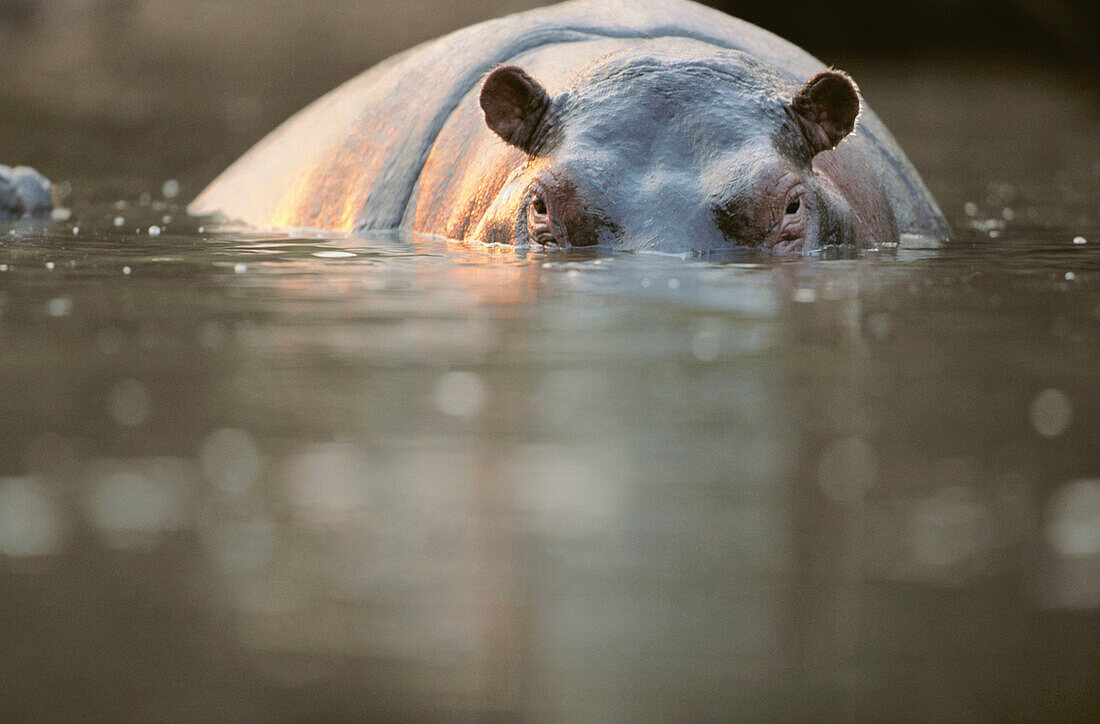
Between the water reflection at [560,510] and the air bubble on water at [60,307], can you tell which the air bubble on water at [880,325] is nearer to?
the water reflection at [560,510]

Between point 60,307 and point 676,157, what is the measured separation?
7.57 ft

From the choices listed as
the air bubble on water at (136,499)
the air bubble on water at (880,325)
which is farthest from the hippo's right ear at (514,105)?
the air bubble on water at (136,499)

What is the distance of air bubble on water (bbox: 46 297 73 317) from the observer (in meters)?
3.16

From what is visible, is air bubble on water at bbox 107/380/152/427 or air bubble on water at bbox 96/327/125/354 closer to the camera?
air bubble on water at bbox 107/380/152/427

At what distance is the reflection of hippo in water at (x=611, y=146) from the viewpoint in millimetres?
4723

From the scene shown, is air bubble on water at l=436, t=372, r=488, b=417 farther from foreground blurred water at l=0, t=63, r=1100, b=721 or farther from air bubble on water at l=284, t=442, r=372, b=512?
air bubble on water at l=284, t=442, r=372, b=512

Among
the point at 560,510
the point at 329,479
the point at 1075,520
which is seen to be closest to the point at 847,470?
the point at 1075,520

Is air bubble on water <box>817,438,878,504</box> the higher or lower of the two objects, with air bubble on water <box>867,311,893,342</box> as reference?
higher

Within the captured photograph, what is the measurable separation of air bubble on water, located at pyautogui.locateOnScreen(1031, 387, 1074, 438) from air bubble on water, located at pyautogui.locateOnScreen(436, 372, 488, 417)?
0.86 meters

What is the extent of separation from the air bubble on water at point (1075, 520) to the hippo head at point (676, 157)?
2796mm

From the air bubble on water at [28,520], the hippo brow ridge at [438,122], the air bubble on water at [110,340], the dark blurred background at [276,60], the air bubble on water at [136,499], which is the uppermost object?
the air bubble on water at [28,520]

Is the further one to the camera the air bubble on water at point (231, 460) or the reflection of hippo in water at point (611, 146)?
the reflection of hippo in water at point (611, 146)

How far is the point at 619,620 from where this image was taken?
1399 mm

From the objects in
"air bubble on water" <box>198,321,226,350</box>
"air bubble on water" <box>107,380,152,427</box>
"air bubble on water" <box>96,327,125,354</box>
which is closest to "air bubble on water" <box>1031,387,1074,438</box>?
"air bubble on water" <box>107,380,152,427</box>
